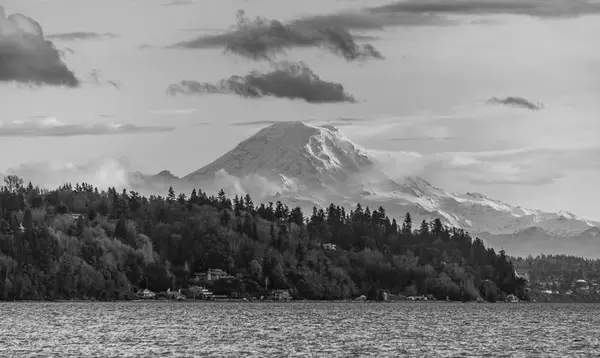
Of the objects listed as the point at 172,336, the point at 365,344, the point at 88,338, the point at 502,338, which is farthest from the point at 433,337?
the point at 88,338

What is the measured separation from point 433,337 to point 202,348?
4772 centimetres

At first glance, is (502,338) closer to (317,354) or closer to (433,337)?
(433,337)

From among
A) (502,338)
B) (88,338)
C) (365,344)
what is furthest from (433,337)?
(88,338)

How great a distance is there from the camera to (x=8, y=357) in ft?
483

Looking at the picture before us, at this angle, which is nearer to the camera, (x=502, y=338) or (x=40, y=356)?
(x=40, y=356)

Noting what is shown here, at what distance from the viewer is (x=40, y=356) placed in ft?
489

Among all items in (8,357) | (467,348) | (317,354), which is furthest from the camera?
(467,348)

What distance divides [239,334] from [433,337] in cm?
3184

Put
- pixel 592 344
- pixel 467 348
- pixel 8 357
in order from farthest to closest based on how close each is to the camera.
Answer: pixel 592 344, pixel 467 348, pixel 8 357

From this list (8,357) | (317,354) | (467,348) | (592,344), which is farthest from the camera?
(592,344)

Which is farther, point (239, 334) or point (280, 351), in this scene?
point (239, 334)

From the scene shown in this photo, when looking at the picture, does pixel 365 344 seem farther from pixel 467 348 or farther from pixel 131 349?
pixel 131 349

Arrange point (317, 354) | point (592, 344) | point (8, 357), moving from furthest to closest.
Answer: point (592, 344) < point (317, 354) < point (8, 357)

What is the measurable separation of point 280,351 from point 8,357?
118 ft
